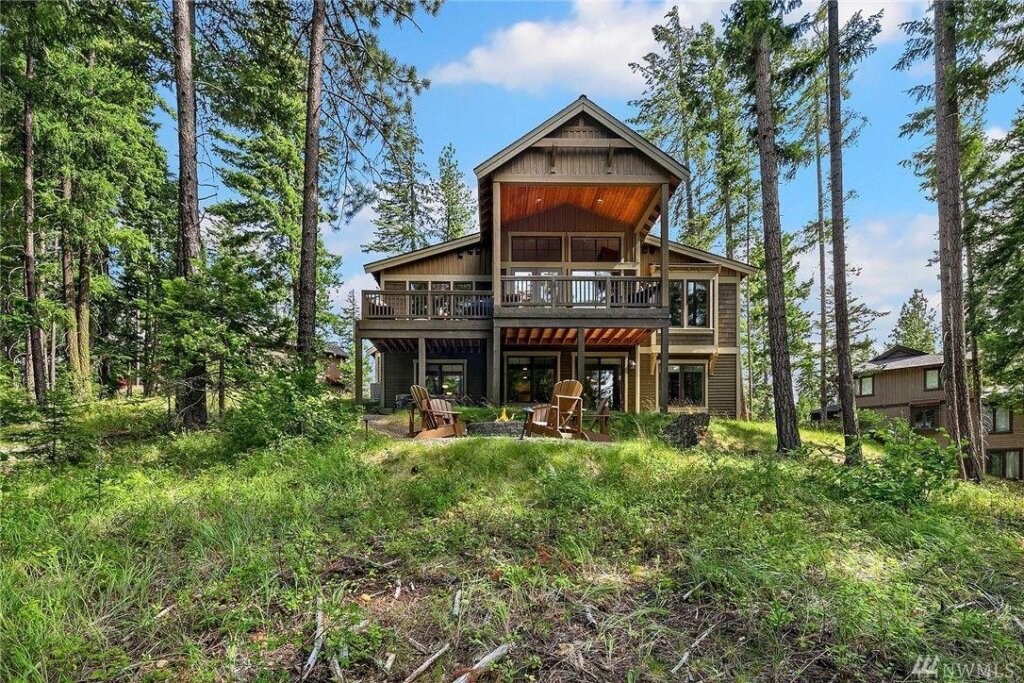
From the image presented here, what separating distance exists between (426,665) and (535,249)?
578 inches

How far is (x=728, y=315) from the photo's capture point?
1650 centimetres

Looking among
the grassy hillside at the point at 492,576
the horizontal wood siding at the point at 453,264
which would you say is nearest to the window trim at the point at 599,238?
the horizontal wood siding at the point at 453,264

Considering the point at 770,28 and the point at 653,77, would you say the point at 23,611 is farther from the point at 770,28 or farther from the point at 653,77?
the point at 653,77

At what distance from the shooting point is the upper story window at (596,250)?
16156mm

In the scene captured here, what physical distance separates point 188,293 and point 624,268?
1229 cm

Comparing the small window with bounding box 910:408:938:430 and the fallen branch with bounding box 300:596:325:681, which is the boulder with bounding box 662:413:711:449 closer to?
the fallen branch with bounding box 300:596:325:681

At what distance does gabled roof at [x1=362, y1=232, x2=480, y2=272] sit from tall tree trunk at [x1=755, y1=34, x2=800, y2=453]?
358 inches

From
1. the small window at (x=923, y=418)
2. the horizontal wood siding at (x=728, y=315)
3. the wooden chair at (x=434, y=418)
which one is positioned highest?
the horizontal wood siding at (x=728, y=315)

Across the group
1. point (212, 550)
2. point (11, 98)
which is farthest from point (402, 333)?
point (212, 550)

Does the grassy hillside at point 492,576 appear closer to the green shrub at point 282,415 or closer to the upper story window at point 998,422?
the green shrub at point 282,415

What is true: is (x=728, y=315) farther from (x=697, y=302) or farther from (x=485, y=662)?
(x=485, y=662)

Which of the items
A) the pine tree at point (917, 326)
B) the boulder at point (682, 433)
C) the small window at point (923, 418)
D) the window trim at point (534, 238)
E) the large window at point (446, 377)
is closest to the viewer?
the boulder at point (682, 433)

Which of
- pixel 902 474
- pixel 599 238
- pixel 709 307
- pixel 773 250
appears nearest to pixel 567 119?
pixel 599 238

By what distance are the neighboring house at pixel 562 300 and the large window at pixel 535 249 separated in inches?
1.3
